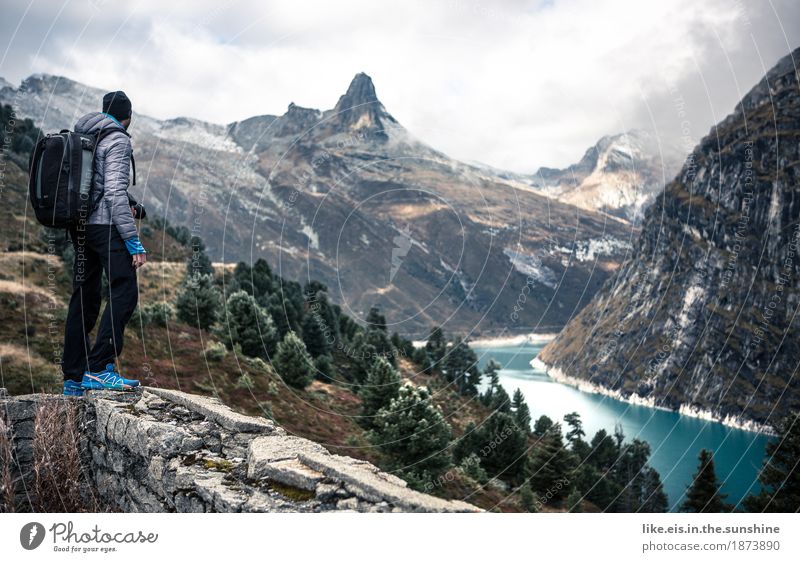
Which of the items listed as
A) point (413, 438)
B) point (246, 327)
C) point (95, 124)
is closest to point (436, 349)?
point (246, 327)

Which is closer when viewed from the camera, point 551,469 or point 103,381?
point 103,381

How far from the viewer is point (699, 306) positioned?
506ft

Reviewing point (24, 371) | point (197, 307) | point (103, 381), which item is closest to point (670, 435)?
point (197, 307)

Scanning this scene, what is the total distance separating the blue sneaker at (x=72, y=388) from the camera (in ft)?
27.1

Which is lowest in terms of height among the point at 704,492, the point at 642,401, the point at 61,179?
the point at 642,401

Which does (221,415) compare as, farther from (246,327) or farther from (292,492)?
(246,327)

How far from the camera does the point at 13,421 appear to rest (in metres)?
7.57

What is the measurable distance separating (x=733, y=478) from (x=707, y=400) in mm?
69391

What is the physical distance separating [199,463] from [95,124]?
15.4ft

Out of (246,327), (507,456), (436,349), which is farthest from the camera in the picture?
(436,349)

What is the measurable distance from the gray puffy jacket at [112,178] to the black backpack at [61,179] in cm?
17

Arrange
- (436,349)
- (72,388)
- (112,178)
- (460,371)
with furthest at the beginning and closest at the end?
(460,371)
(436,349)
(72,388)
(112,178)

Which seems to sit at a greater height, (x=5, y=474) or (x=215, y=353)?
(x=5, y=474)

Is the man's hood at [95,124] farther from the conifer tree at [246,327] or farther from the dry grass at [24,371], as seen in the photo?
the conifer tree at [246,327]
